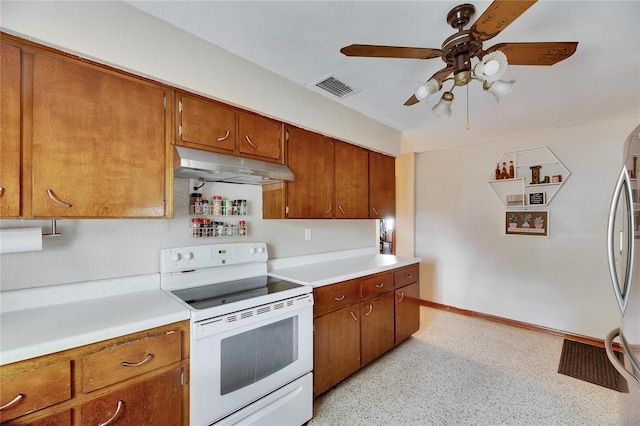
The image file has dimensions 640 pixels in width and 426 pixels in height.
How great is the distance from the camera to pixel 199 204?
2.02m

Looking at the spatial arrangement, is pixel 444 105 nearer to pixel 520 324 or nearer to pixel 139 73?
pixel 139 73

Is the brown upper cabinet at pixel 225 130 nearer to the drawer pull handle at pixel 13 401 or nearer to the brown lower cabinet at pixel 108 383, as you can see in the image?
the brown lower cabinet at pixel 108 383

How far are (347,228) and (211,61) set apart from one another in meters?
2.14

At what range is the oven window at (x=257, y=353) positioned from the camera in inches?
59.6

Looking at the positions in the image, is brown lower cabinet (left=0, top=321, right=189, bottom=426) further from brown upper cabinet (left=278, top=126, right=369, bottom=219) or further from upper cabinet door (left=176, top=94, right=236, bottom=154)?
brown upper cabinet (left=278, top=126, right=369, bottom=219)

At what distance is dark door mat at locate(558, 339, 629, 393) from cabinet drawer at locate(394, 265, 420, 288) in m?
1.46

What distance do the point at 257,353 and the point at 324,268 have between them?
3.47 ft

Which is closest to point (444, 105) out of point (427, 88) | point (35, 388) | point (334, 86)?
point (427, 88)

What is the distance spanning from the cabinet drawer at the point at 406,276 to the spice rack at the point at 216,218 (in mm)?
1568

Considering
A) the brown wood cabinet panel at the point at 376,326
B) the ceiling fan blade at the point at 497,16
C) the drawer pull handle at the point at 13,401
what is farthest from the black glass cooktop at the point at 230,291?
the ceiling fan blade at the point at 497,16

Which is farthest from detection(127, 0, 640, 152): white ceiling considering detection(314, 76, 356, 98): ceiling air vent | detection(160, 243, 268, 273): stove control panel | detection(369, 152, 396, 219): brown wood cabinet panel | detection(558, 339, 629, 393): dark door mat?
detection(558, 339, 629, 393): dark door mat

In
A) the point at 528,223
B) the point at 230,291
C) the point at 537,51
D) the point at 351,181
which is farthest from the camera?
the point at 528,223

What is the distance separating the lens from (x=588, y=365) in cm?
260

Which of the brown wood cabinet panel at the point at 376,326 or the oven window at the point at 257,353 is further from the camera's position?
the brown wood cabinet panel at the point at 376,326
